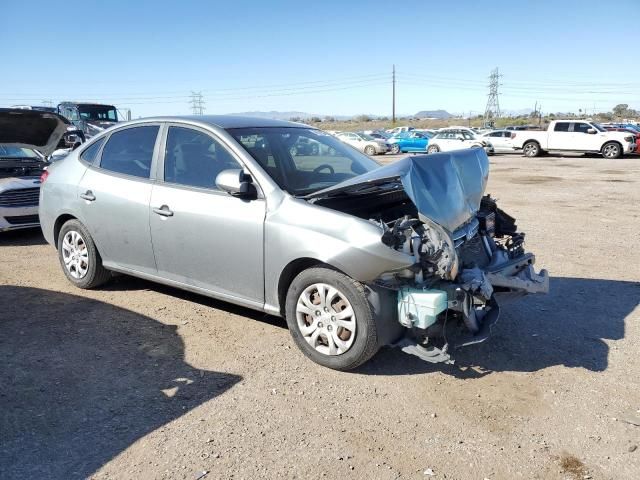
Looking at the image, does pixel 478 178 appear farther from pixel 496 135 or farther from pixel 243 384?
pixel 496 135

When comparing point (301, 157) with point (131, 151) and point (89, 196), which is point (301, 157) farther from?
point (89, 196)

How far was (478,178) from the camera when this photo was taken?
15.1ft

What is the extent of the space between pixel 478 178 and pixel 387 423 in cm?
223

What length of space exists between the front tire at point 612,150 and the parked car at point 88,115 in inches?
867

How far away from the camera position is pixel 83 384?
12.4 ft

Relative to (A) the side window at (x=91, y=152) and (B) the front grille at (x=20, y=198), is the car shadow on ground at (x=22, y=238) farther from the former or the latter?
(A) the side window at (x=91, y=152)

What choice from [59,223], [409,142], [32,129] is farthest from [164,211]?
[409,142]

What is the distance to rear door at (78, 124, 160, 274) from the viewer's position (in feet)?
16.1

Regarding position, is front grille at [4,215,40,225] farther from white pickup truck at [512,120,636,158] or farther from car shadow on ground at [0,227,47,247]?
white pickup truck at [512,120,636,158]

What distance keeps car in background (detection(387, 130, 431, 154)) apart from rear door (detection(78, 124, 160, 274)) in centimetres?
2790

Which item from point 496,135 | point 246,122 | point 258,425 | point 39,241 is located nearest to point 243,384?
point 258,425

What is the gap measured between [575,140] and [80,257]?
83.2 ft

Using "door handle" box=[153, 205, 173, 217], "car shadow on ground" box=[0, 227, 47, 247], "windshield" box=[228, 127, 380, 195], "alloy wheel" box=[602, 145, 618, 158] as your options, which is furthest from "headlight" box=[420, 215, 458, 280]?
"alloy wheel" box=[602, 145, 618, 158]

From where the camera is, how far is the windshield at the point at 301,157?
14.5ft
